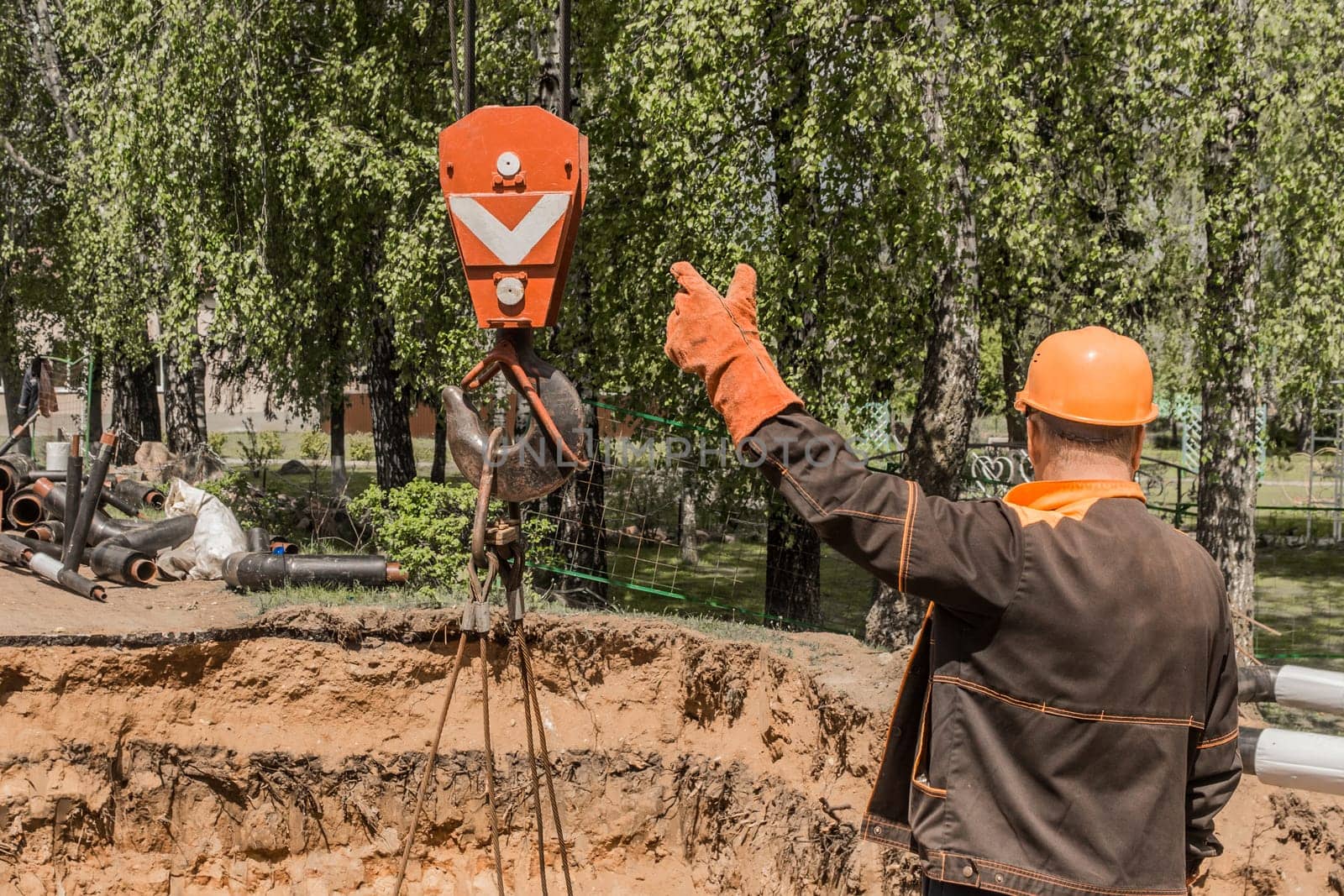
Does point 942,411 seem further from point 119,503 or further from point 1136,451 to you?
point 119,503

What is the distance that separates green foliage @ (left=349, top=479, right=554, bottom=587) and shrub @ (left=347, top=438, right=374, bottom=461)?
2011 cm

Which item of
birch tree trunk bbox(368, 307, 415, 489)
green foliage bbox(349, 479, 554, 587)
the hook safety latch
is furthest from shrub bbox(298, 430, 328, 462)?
the hook safety latch

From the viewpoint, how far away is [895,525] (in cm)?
216

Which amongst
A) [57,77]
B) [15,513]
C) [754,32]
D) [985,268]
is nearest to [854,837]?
[754,32]

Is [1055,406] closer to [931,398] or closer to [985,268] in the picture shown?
[931,398]

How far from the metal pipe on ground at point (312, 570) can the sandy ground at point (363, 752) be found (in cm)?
92

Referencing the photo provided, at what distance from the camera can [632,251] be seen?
9078 millimetres

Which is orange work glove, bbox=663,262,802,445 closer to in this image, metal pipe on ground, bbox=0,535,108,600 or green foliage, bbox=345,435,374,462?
metal pipe on ground, bbox=0,535,108,600

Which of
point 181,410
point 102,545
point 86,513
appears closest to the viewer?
point 86,513

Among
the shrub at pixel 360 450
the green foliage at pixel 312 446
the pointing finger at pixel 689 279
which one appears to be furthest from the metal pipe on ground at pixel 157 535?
the shrub at pixel 360 450

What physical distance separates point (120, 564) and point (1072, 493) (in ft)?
27.4

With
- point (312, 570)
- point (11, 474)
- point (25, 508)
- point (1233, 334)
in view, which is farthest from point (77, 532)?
point (1233, 334)

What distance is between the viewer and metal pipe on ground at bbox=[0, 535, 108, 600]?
8445mm

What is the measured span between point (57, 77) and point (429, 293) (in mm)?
10457
